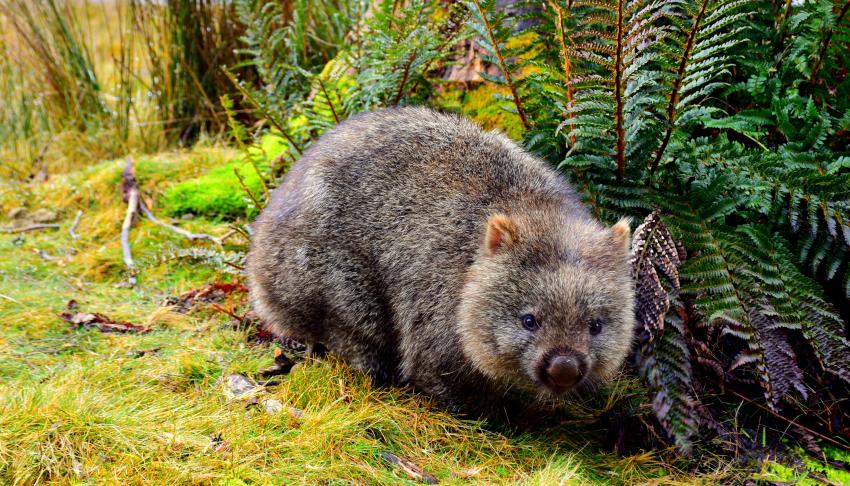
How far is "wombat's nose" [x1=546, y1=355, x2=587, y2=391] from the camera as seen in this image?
3.85 m

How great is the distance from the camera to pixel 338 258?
16.5 ft

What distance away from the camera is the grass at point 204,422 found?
143 inches

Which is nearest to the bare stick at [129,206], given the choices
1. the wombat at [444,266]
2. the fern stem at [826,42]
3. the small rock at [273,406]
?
the wombat at [444,266]

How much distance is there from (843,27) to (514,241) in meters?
2.74

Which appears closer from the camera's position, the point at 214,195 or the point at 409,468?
the point at 409,468

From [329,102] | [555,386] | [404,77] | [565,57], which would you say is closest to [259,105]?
[329,102]

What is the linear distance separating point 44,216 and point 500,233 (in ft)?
19.9

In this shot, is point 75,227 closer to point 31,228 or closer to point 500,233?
point 31,228

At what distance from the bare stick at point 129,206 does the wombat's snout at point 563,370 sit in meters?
4.32

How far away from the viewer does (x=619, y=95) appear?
180 inches

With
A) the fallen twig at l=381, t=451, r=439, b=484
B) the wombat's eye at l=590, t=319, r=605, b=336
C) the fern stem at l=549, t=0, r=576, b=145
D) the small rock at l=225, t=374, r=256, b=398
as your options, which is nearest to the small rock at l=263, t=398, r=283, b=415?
the small rock at l=225, t=374, r=256, b=398

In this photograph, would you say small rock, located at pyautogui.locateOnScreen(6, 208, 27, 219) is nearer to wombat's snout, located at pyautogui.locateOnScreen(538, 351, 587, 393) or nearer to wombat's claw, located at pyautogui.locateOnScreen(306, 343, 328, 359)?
wombat's claw, located at pyautogui.locateOnScreen(306, 343, 328, 359)

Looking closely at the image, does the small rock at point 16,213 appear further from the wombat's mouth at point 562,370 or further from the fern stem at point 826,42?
the fern stem at point 826,42

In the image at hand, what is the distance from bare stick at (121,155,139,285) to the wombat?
1885 millimetres
